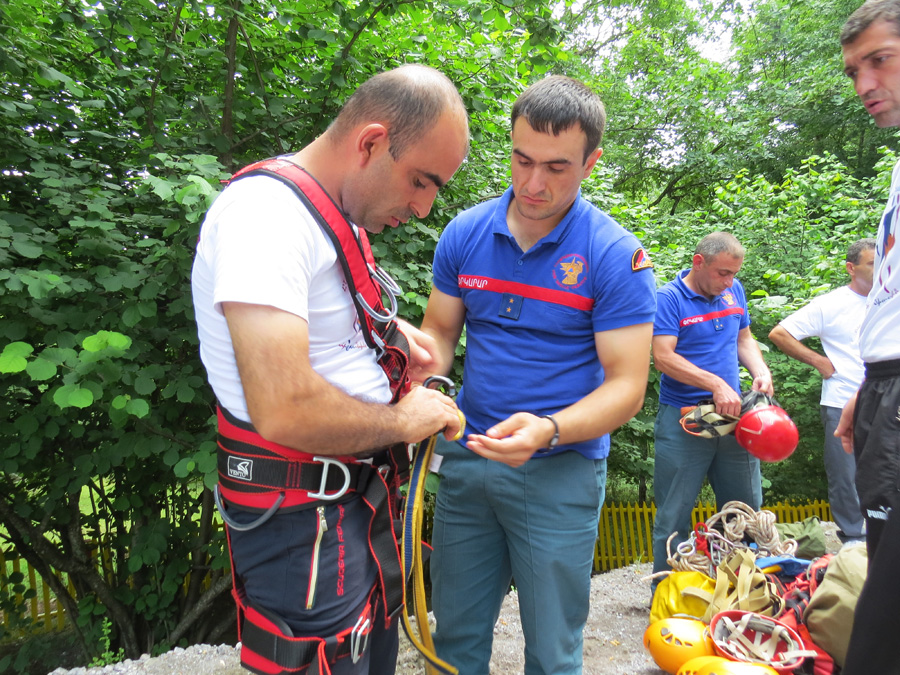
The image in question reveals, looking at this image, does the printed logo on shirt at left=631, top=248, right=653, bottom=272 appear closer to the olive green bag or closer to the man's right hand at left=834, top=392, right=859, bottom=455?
the man's right hand at left=834, top=392, right=859, bottom=455

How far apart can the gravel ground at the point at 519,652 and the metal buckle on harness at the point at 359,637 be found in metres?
2.17

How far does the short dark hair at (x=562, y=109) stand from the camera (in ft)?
5.95

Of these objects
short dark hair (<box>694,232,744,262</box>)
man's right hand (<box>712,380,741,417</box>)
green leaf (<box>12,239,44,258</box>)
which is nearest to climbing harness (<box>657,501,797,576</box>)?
man's right hand (<box>712,380,741,417</box>)

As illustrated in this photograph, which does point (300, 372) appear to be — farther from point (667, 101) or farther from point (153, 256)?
point (667, 101)

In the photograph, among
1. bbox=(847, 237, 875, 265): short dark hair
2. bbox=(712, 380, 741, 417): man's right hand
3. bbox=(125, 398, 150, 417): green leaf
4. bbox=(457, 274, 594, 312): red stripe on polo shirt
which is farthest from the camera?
bbox=(847, 237, 875, 265): short dark hair

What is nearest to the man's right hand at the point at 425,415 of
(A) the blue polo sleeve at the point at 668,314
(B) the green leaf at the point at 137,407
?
(B) the green leaf at the point at 137,407

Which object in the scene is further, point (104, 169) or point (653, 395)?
point (653, 395)

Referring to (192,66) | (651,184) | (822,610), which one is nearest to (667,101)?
(651,184)

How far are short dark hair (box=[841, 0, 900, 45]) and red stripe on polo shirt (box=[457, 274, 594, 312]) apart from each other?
3.96ft

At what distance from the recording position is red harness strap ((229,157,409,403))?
1.32 m

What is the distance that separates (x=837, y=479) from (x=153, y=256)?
194 inches

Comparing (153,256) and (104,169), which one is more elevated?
(104,169)

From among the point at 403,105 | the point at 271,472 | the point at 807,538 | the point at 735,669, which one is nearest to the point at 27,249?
the point at 271,472

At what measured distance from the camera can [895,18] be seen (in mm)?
1796
